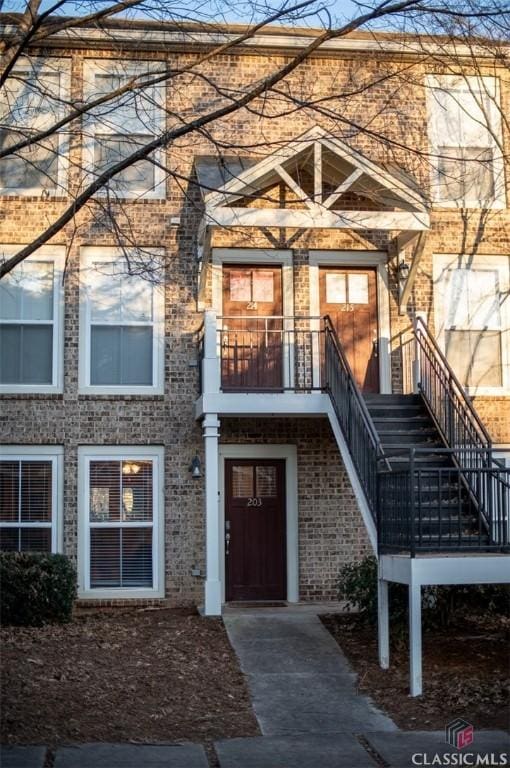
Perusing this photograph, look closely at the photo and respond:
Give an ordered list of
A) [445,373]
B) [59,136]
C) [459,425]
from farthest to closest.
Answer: [59,136], [445,373], [459,425]

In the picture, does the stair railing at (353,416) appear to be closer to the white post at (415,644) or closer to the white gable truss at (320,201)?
the white gable truss at (320,201)

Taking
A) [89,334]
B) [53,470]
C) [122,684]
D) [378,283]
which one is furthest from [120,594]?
[378,283]

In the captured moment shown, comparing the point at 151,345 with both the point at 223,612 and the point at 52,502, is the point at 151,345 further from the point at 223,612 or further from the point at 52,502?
the point at 223,612

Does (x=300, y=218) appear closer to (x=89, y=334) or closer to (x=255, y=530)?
(x=89, y=334)

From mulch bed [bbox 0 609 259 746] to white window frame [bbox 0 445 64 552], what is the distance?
205cm

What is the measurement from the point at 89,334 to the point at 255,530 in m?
3.88

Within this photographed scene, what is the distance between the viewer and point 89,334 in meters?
14.7

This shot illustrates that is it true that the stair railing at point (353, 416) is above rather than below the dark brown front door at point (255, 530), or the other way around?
above

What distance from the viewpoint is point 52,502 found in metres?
14.4

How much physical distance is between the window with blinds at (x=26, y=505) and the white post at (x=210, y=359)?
2.89 m

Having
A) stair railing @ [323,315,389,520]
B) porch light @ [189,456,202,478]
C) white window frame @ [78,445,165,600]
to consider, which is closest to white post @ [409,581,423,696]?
stair railing @ [323,315,389,520]

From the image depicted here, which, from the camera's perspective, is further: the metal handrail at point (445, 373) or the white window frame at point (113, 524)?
the white window frame at point (113, 524)

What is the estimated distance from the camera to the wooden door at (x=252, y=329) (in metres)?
14.0

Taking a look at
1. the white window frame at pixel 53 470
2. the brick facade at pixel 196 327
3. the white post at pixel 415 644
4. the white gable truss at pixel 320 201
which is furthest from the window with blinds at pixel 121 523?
the white post at pixel 415 644
